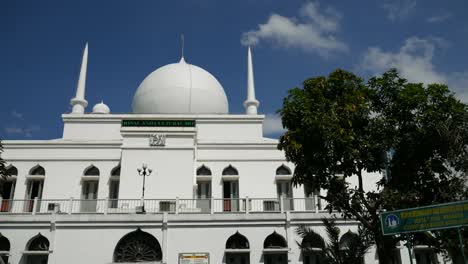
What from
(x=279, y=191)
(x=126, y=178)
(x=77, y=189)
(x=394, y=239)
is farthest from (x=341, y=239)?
(x=77, y=189)

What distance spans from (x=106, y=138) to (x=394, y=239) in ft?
63.3

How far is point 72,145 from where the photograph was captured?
78.9ft

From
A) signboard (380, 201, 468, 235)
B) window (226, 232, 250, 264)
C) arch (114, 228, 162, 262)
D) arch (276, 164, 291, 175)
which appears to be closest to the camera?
signboard (380, 201, 468, 235)

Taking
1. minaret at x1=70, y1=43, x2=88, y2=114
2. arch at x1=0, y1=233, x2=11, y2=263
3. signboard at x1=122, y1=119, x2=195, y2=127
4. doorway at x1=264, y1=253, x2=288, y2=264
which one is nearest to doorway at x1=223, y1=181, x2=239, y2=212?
signboard at x1=122, y1=119, x2=195, y2=127

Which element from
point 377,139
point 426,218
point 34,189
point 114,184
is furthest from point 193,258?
point 426,218

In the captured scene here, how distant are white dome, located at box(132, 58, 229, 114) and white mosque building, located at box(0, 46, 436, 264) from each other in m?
0.08

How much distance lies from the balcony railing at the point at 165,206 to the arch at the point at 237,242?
3.94 feet

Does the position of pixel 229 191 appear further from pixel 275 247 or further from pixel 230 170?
pixel 275 247

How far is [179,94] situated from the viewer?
28.1 m

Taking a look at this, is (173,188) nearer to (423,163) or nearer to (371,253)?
(371,253)

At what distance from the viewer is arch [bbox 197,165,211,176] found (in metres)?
24.0

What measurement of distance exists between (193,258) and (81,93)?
15.7 m

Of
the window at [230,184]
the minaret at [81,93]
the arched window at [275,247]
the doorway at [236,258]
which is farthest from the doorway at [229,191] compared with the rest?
the minaret at [81,93]

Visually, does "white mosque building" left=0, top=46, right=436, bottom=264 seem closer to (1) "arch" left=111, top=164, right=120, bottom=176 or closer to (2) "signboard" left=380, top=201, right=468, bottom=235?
(1) "arch" left=111, top=164, right=120, bottom=176
